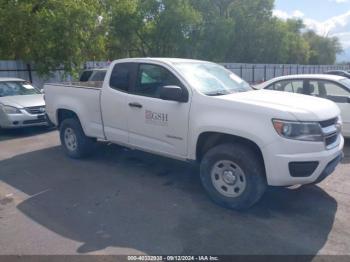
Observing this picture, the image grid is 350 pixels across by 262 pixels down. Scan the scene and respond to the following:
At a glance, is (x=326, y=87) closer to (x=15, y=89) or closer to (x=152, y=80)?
(x=152, y=80)

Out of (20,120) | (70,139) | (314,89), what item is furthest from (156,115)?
(20,120)

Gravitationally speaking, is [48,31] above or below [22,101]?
above

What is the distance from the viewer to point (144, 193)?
16.1 feet

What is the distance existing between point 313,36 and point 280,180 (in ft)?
226

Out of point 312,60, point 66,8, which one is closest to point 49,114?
point 66,8

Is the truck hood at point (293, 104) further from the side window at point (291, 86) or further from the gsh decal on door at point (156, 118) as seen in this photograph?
the side window at point (291, 86)

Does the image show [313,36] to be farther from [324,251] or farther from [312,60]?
[324,251]

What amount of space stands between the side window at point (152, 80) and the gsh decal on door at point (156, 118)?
10.6 inches

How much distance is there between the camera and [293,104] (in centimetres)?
409

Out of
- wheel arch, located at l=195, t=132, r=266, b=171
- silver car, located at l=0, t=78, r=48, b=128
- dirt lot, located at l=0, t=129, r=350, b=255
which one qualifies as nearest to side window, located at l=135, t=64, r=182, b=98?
wheel arch, located at l=195, t=132, r=266, b=171

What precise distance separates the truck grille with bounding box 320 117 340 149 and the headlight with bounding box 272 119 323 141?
0.18 meters

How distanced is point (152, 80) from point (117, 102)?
71 cm

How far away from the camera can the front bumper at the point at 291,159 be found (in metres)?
3.81

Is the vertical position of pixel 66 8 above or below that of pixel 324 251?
above
